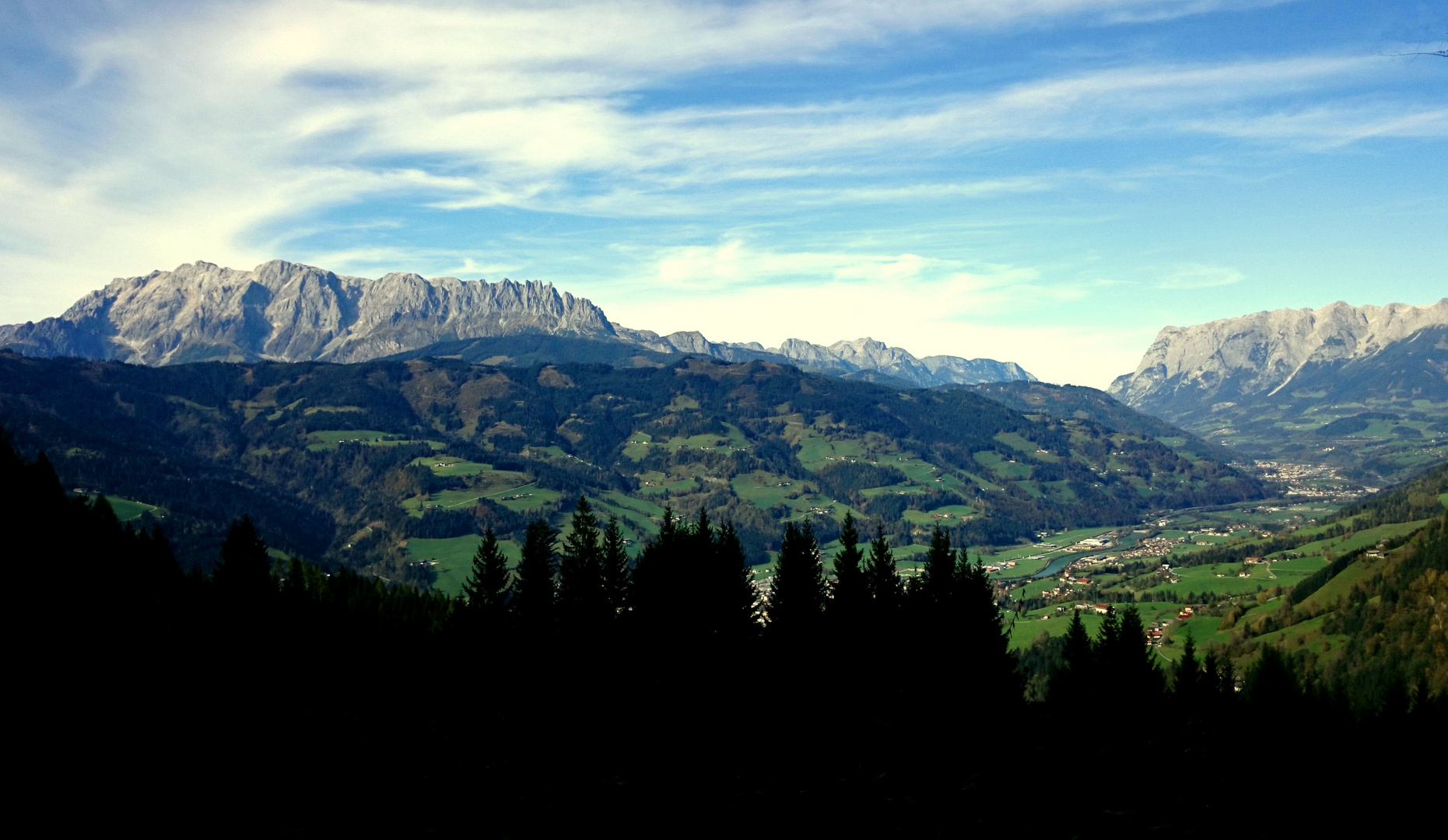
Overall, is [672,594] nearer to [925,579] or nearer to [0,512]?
[925,579]

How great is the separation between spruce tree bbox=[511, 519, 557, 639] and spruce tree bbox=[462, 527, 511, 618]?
1.42 metres

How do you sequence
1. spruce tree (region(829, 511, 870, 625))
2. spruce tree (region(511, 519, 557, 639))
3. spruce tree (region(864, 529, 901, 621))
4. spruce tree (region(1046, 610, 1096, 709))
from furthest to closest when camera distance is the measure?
spruce tree (region(1046, 610, 1096, 709)), spruce tree (region(511, 519, 557, 639)), spruce tree (region(864, 529, 901, 621)), spruce tree (region(829, 511, 870, 625))

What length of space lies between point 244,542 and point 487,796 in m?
35.8

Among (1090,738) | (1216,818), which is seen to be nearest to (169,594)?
(1090,738)

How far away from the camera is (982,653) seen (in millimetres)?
60594

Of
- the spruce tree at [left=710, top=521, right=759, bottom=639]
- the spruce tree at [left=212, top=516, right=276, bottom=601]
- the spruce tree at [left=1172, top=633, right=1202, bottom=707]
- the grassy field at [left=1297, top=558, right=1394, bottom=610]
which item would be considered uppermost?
the spruce tree at [left=212, top=516, right=276, bottom=601]

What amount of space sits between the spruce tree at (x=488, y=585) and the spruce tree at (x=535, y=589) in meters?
1.42

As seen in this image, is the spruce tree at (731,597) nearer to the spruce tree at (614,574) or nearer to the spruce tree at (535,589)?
the spruce tree at (614,574)

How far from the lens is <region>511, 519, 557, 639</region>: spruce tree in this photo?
67000 mm

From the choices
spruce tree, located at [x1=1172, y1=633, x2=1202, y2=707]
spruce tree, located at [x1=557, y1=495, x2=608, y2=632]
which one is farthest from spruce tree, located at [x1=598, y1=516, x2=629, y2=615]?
spruce tree, located at [x1=1172, y1=633, x2=1202, y2=707]

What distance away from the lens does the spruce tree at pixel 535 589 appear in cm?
6700

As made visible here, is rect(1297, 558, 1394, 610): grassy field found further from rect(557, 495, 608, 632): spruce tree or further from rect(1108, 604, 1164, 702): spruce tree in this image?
rect(557, 495, 608, 632): spruce tree

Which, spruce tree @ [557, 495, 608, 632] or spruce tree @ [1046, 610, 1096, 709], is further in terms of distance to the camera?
spruce tree @ [1046, 610, 1096, 709]

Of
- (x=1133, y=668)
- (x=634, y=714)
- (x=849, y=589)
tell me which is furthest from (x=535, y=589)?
(x=1133, y=668)
